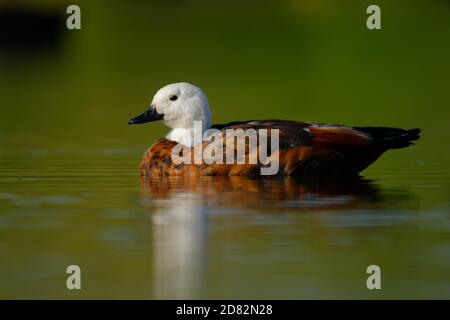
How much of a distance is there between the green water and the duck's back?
0.31m

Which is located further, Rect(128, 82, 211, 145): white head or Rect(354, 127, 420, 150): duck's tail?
Rect(128, 82, 211, 145): white head

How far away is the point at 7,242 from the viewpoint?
9641 millimetres

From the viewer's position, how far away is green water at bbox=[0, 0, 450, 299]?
8570mm

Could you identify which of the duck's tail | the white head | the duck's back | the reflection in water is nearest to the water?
the reflection in water

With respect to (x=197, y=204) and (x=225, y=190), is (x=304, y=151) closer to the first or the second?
(x=225, y=190)

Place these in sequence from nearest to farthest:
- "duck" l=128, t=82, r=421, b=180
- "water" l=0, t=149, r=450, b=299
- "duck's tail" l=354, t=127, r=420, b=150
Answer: "water" l=0, t=149, r=450, b=299, "duck" l=128, t=82, r=421, b=180, "duck's tail" l=354, t=127, r=420, b=150

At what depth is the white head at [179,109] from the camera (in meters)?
14.5

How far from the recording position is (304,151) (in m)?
13.6

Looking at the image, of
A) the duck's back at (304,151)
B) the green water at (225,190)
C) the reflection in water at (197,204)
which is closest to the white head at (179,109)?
the duck's back at (304,151)

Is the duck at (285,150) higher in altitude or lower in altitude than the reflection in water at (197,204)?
higher

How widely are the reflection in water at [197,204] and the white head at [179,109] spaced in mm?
1015

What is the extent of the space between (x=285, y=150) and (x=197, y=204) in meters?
2.34

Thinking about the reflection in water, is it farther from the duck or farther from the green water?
the duck

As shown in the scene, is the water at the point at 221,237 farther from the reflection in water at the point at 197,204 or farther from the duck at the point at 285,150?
the duck at the point at 285,150
